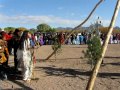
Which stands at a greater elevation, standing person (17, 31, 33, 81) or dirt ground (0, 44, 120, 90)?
standing person (17, 31, 33, 81)

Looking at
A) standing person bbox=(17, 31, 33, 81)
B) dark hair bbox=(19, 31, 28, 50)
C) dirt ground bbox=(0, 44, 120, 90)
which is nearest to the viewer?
dirt ground bbox=(0, 44, 120, 90)

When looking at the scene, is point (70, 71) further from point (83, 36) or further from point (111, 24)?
point (83, 36)

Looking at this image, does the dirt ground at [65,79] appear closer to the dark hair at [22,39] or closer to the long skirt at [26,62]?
the long skirt at [26,62]

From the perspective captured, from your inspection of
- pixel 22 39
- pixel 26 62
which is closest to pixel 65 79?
pixel 26 62

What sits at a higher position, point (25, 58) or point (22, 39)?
point (22, 39)

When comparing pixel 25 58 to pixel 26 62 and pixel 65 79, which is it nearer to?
pixel 26 62

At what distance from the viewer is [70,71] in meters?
14.5

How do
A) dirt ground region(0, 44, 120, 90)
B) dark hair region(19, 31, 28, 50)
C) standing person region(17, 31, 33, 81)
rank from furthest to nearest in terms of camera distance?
1. dark hair region(19, 31, 28, 50)
2. standing person region(17, 31, 33, 81)
3. dirt ground region(0, 44, 120, 90)

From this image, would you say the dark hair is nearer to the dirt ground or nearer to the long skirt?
the long skirt

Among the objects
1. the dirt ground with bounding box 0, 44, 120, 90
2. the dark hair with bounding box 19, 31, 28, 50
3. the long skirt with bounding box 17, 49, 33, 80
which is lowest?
the dirt ground with bounding box 0, 44, 120, 90

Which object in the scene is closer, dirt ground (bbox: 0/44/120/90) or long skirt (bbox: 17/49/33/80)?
dirt ground (bbox: 0/44/120/90)

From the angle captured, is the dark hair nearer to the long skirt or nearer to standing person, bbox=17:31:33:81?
standing person, bbox=17:31:33:81

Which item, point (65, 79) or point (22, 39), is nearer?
point (22, 39)

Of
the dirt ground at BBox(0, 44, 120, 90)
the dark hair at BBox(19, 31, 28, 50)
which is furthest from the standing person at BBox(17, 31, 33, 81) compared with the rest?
the dirt ground at BBox(0, 44, 120, 90)
